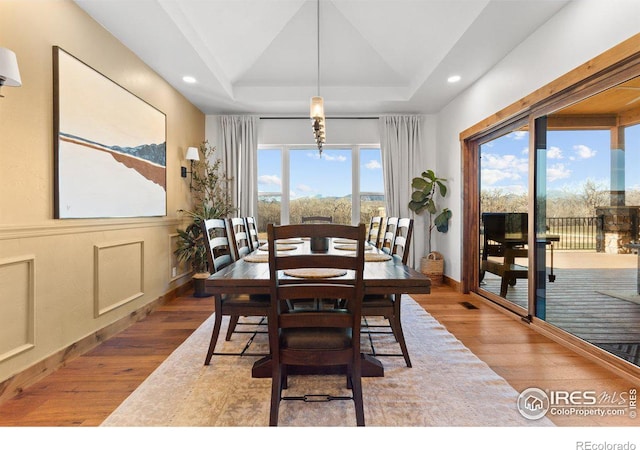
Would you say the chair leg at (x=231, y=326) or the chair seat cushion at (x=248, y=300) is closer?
the chair seat cushion at (x=248, y=300)

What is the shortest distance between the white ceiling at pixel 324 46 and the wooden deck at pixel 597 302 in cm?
197

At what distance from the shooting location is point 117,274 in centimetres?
297

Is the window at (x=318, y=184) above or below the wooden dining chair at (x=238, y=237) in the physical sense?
above

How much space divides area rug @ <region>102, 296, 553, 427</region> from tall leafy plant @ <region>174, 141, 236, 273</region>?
185 centimetres

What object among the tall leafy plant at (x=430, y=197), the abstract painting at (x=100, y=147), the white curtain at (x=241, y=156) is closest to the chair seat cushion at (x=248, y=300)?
the abstract painting at (x=100, y=147)

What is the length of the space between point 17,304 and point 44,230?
0.48m

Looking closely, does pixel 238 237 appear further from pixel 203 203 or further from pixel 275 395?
pixel 203 203

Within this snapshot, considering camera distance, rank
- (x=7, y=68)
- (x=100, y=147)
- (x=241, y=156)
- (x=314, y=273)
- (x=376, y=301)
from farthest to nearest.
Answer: (x=241, y=156)
(x=100, y=147)
(x=376, y=301)
(x=314, y=273)
(x=7, y=68)

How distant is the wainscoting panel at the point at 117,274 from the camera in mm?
2715

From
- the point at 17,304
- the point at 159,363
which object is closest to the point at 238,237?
the point at 159,363

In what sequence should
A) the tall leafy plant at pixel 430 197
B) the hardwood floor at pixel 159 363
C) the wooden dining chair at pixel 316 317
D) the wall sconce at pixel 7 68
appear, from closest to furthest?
the wooden dining chair at pixel 316 317 < the wall sconce at pixel 7 68 < the hardwood floor at pixel 159 363 < the tall leafy plant at pixel 430 197

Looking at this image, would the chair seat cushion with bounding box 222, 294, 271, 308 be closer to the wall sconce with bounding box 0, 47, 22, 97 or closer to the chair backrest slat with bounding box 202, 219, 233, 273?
the chair backrest slat with bounding box 202, 219, 233, 273

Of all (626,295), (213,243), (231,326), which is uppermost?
(213,243)

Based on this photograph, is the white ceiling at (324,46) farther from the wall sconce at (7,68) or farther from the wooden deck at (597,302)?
the wooden deck at (597,302)
